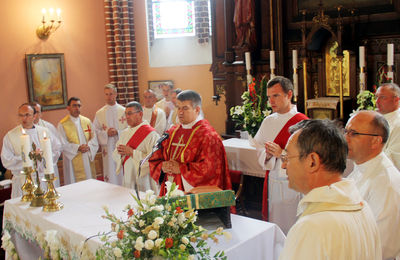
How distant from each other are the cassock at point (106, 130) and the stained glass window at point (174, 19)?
347 centimetres

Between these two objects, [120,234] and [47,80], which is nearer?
[120,234]

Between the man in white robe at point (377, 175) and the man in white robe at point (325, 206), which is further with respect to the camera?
the man in white robe at point (377, 175)

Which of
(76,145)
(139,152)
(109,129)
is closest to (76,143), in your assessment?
(76,145)

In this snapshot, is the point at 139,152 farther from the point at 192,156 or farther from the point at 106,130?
the point at 106,130

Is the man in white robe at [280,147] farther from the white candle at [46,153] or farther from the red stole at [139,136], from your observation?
the white candle at [46,153]

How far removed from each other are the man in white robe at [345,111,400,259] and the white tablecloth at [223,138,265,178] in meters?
2.95

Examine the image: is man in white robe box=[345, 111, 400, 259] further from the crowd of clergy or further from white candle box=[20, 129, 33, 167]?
white candle box=[20, 129, 33, 167]

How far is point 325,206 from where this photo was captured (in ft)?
5.25

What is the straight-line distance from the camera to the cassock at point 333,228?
153 cm

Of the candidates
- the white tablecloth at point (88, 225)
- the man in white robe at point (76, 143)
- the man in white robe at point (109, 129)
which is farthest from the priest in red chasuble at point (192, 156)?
the man in white robe at point (109, 129)

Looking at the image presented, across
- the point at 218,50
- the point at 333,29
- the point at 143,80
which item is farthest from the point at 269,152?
the point at 143,80

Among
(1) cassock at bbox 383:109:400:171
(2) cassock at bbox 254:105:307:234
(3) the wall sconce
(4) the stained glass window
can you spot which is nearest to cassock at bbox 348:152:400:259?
(1) cassock at bbox 383:109:400:171

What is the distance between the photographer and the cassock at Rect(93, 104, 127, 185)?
7.68m

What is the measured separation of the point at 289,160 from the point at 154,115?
6.45 metres
